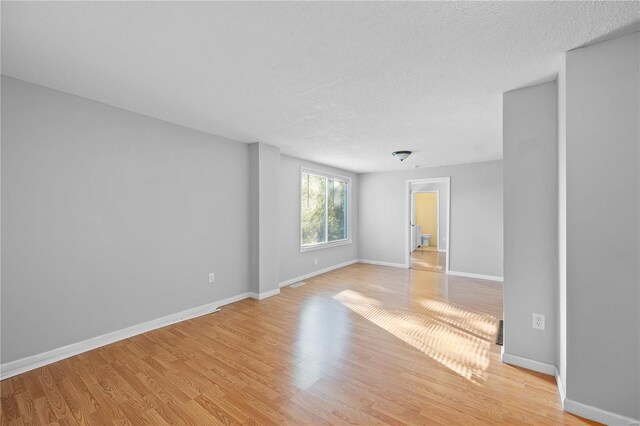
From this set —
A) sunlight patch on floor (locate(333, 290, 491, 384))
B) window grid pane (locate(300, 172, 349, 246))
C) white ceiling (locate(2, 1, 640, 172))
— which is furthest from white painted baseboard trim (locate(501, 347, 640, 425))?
window grid pane (locate(300, 172, 349, 246))

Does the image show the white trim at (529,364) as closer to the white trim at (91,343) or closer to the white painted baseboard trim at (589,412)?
the white painted baseboard trim at (589,412)

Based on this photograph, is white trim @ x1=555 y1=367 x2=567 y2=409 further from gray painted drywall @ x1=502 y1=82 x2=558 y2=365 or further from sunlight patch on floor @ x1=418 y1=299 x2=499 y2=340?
sunlight patch on floor @ x1=418 y1=299 x2=499 y2=340

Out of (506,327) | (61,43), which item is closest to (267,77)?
(61,43)

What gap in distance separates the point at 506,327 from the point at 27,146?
4.37 m

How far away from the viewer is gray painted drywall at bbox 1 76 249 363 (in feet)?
7.29

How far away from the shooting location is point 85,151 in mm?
2602

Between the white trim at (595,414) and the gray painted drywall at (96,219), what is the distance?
3.69 m

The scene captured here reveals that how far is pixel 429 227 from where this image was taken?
1084 cm

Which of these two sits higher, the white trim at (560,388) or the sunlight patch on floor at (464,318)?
the white trim at (560,388)

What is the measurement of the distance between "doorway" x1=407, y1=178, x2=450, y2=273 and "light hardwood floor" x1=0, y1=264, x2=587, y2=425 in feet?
12.1

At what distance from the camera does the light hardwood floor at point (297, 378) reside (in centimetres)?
175

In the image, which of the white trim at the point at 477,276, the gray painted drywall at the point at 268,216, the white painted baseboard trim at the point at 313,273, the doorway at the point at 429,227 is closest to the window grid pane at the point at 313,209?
the white painted baseboard trim at the point at 313,273

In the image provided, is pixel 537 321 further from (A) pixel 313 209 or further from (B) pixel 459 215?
(A) pixel 313 209

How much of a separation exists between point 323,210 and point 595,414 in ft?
16.1
